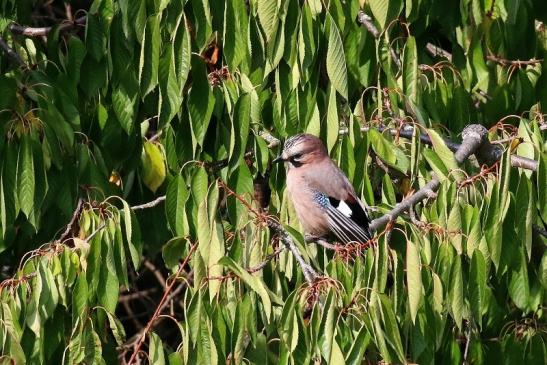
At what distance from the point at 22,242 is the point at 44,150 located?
115 cm

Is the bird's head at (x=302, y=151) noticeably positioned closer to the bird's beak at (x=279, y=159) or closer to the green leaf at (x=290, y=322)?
the bird's beak at (x=279, y=159)

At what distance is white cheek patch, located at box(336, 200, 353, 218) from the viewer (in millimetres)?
6360

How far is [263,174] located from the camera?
5484mm

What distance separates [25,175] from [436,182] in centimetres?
183

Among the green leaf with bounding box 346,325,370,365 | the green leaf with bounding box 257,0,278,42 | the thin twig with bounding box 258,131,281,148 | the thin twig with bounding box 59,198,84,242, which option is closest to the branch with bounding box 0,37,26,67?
the thin twig with bounding box 59,198,84,242

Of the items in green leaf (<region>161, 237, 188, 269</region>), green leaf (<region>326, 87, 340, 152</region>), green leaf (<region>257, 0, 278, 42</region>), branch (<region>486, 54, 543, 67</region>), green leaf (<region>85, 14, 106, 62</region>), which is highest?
green leaf (<region>257, 0, 278, 42</region>)

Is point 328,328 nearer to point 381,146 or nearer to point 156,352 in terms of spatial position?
point 156,352

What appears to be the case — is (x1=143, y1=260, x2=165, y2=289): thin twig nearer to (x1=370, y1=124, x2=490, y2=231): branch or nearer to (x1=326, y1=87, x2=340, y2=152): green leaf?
(x1=370, y1=124, x2=490, y2=231): branch

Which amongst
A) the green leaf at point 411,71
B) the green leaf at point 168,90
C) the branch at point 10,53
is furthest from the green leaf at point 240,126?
the branch at point 10,53

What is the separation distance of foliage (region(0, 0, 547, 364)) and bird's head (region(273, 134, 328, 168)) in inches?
4.7

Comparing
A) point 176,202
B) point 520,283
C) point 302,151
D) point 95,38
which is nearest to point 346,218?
point 302,151

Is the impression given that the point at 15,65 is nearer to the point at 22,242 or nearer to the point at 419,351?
the point at 22,242

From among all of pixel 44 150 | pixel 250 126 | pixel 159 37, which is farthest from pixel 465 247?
pixel 44 150

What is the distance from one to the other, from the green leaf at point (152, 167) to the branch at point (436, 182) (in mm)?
1311
